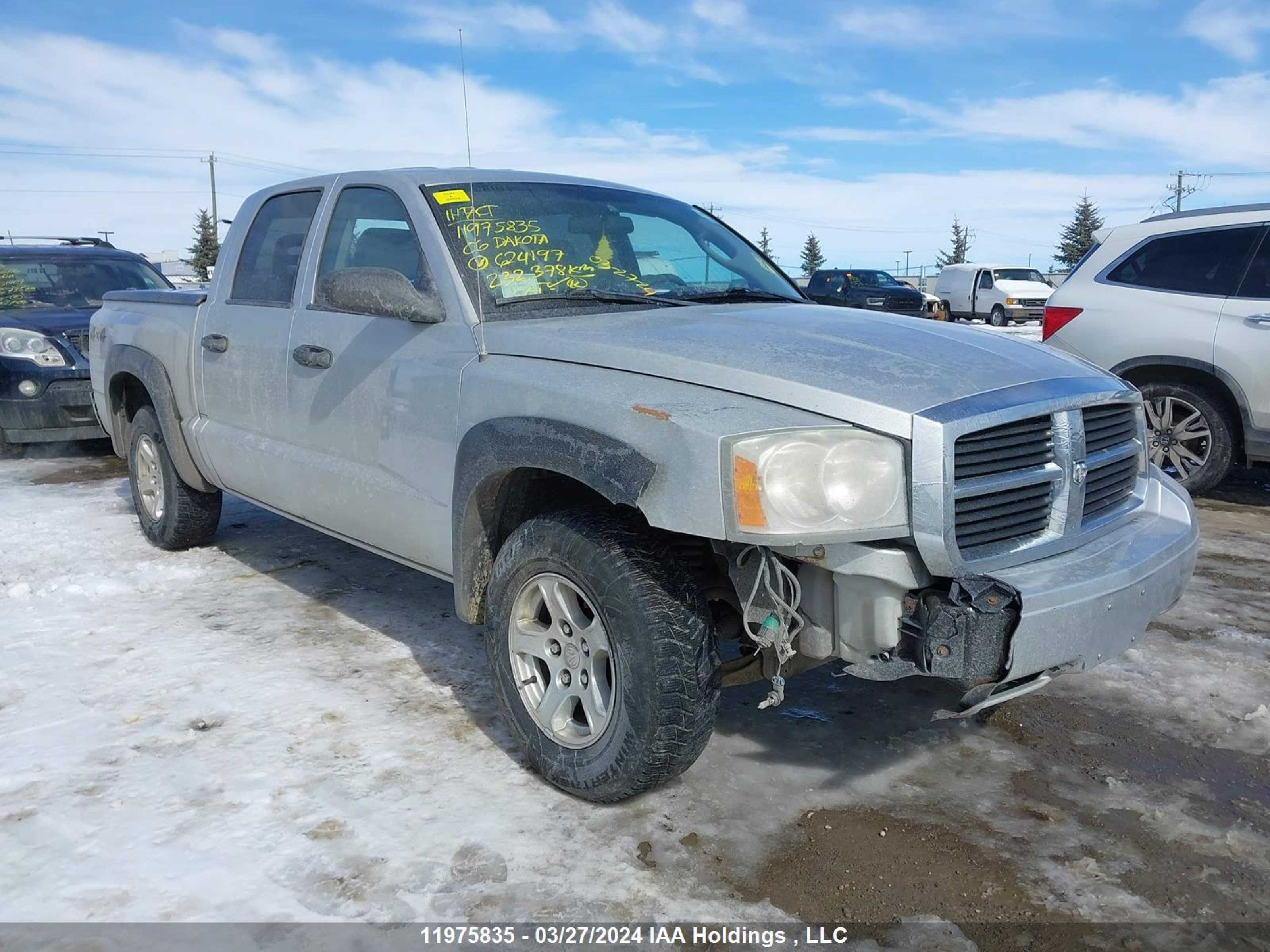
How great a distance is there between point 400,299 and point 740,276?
1.38m

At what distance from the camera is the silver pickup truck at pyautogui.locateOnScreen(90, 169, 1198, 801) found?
7.81 feet

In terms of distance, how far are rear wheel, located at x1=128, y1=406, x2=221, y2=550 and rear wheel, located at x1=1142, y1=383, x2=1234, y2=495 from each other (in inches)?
221

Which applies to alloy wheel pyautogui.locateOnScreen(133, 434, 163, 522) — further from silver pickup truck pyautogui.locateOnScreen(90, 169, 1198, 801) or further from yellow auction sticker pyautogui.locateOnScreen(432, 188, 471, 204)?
yellow auction sticker pyautogui.locateOnScreen(432, 188, 471, 204)

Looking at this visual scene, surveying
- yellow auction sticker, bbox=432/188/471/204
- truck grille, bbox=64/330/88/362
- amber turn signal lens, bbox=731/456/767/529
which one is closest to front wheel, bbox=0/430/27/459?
truck grille, bbox=64/330/88/362

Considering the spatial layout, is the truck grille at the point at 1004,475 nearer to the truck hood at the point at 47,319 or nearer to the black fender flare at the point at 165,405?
the black fender flare at the point at 165,405

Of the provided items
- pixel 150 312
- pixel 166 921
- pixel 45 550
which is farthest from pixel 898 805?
pixel 45 550

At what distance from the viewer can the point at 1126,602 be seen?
8.47 feet

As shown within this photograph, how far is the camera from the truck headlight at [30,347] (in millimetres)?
7918

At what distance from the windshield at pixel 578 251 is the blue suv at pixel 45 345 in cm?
494

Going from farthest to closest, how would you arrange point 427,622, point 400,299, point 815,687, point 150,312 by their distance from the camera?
1. point 150,312
2. point 427,622
3. point 815,687
4. point 400,299

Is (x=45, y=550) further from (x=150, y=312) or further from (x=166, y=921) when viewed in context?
(x=166, y=921)

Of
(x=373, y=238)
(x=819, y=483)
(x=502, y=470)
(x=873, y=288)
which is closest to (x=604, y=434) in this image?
(x=502, y=470)

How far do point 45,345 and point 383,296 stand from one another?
20.1ft

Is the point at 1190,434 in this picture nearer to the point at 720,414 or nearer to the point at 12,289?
the point at 720,414
